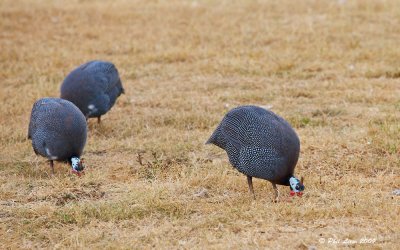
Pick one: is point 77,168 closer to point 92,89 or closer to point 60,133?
point 60,133

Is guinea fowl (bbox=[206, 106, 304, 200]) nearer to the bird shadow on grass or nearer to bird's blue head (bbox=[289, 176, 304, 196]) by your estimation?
bird's blue head (bbox=[289, 176, 304, 196])

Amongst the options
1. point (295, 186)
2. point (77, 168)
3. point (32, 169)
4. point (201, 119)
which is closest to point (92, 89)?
point (201, 119)

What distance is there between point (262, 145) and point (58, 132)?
1.63 metres

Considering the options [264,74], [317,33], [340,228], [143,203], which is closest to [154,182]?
[143,203]

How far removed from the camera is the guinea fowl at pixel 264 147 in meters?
4.98

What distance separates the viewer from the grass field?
15.3 ft

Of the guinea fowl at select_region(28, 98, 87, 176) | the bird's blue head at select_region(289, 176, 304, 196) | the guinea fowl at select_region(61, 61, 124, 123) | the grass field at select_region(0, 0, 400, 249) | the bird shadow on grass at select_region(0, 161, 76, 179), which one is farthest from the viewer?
the guinea fowl at select_region(61, 61, 124, 123)

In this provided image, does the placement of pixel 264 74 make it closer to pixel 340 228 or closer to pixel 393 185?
pixel 393 185

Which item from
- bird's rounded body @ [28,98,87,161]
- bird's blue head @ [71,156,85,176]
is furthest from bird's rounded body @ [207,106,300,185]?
bird's rounded body @ [28,98,87,161]

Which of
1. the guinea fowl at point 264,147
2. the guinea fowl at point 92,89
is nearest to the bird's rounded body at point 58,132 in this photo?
the guinea fowl at point 92,89

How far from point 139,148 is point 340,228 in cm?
237

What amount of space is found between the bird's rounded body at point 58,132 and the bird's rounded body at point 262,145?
3.99 feet

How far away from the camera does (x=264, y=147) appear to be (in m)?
5.04

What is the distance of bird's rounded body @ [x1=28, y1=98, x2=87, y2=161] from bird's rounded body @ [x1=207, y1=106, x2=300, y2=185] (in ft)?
3.99
